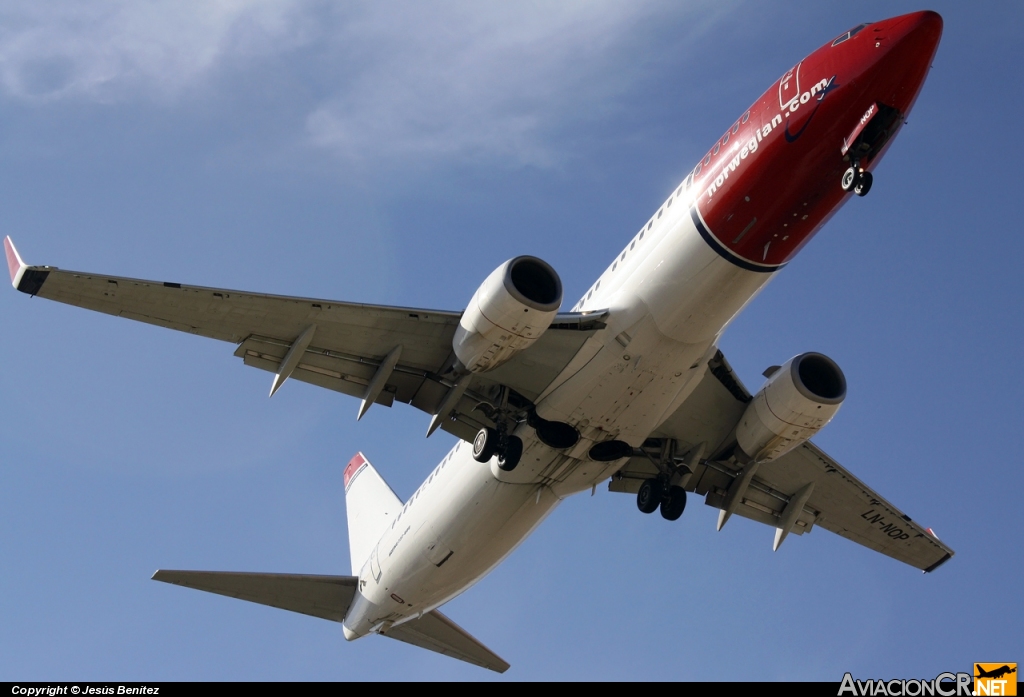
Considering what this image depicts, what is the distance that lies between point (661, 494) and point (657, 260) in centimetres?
699

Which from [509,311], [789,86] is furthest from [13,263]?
[789,86]

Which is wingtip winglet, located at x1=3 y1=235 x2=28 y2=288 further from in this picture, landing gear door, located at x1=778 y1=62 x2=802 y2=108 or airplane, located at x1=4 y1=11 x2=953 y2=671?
landing gear door, located at x1=778 y1=62 x2=802 y2=108

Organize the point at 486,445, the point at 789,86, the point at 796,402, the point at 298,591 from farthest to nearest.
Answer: the point at 298,591 → the point at 486,445 → the point at 796,402 → the point at 789,86

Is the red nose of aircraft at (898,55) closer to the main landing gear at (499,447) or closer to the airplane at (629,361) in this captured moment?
the airplane at (629,361)

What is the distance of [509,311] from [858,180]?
22.4 feet

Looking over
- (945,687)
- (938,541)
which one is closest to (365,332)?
(945,687)

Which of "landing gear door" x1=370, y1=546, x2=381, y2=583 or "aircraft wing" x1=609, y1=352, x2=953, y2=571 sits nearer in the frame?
"aircraft wing" x1=609, y1=352, x2=953, y2=571

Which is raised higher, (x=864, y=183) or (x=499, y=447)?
(x=864, y=183)

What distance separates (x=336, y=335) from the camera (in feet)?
72.7

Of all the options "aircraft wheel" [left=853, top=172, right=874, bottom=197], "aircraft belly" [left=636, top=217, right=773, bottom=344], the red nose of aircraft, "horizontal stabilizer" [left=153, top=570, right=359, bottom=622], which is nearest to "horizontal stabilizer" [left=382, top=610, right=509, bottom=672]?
"horizontal stabilizer" [left=153, top=570, right=359, bottom=622]

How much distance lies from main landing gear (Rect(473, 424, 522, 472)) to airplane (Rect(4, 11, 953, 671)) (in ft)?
0.13

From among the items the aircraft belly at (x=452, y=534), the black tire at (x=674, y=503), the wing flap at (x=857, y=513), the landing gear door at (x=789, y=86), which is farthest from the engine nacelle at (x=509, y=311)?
the wing flap at (x=857, y=513)

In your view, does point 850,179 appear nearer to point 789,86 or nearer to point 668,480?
point 789,86

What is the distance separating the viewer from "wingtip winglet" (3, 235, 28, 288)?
61.9 ft
